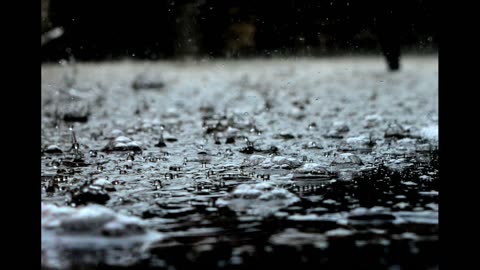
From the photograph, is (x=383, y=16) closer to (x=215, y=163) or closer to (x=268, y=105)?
(x=268, y=105)

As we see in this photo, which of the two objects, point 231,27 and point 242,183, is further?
point 231,27

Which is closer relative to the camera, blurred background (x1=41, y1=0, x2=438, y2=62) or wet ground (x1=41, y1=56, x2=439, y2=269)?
wet ground (x1=41, y1=56, x2=439, y2=269)

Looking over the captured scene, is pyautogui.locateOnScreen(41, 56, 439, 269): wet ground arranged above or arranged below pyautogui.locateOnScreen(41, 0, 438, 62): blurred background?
below

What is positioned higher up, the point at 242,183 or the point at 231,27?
the point at 231,27
